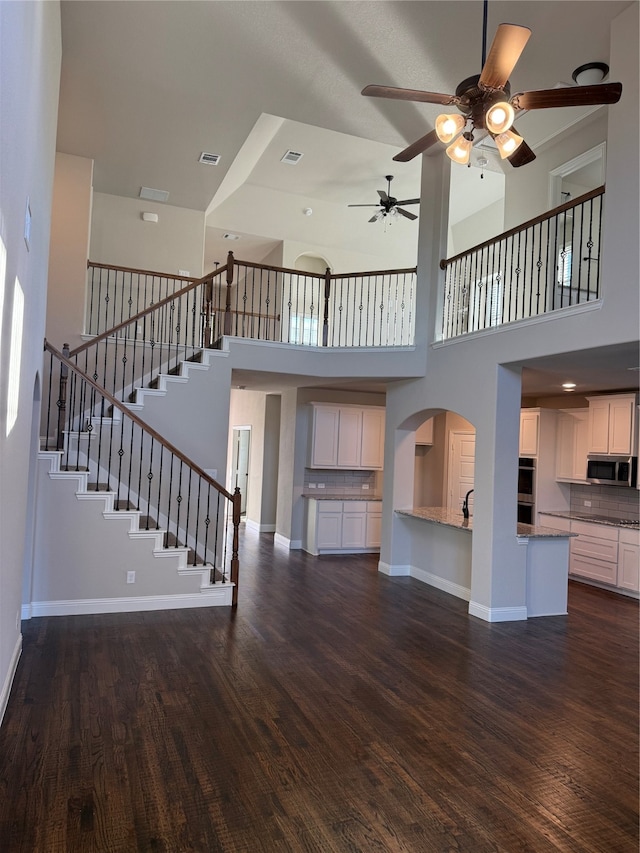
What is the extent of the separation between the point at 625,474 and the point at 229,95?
6901 millimetres

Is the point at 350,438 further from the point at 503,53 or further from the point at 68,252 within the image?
the point at 503,53

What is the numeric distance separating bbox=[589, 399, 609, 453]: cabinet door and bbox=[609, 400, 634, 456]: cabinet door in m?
0.07

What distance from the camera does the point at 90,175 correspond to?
7.91 metres

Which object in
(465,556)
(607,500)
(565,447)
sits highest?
(565,447)

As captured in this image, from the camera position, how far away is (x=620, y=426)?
298 inches

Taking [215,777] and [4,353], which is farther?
[215,777]

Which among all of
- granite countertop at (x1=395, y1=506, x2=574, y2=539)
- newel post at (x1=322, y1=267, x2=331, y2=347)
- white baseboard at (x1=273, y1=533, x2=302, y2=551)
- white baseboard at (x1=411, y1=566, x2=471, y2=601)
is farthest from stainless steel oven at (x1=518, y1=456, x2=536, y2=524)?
white baseboard at (x1=273, y1=533, x2=302, y2=551)

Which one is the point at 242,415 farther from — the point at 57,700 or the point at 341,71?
the point at 57,700

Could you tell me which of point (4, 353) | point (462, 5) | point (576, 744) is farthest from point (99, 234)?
point (576, 744)

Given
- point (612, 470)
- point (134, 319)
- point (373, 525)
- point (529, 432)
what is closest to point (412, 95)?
point (134, 319)

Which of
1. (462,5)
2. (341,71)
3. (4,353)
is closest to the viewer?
(4,353)

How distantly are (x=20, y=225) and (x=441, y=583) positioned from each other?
6270 mm

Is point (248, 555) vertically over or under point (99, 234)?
under

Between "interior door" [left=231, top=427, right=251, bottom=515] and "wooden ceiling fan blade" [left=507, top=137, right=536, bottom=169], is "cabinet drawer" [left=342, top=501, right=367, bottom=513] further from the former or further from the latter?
"wooden ceiling fan blade" [left=507, top=137, right=536, bottom=169]
